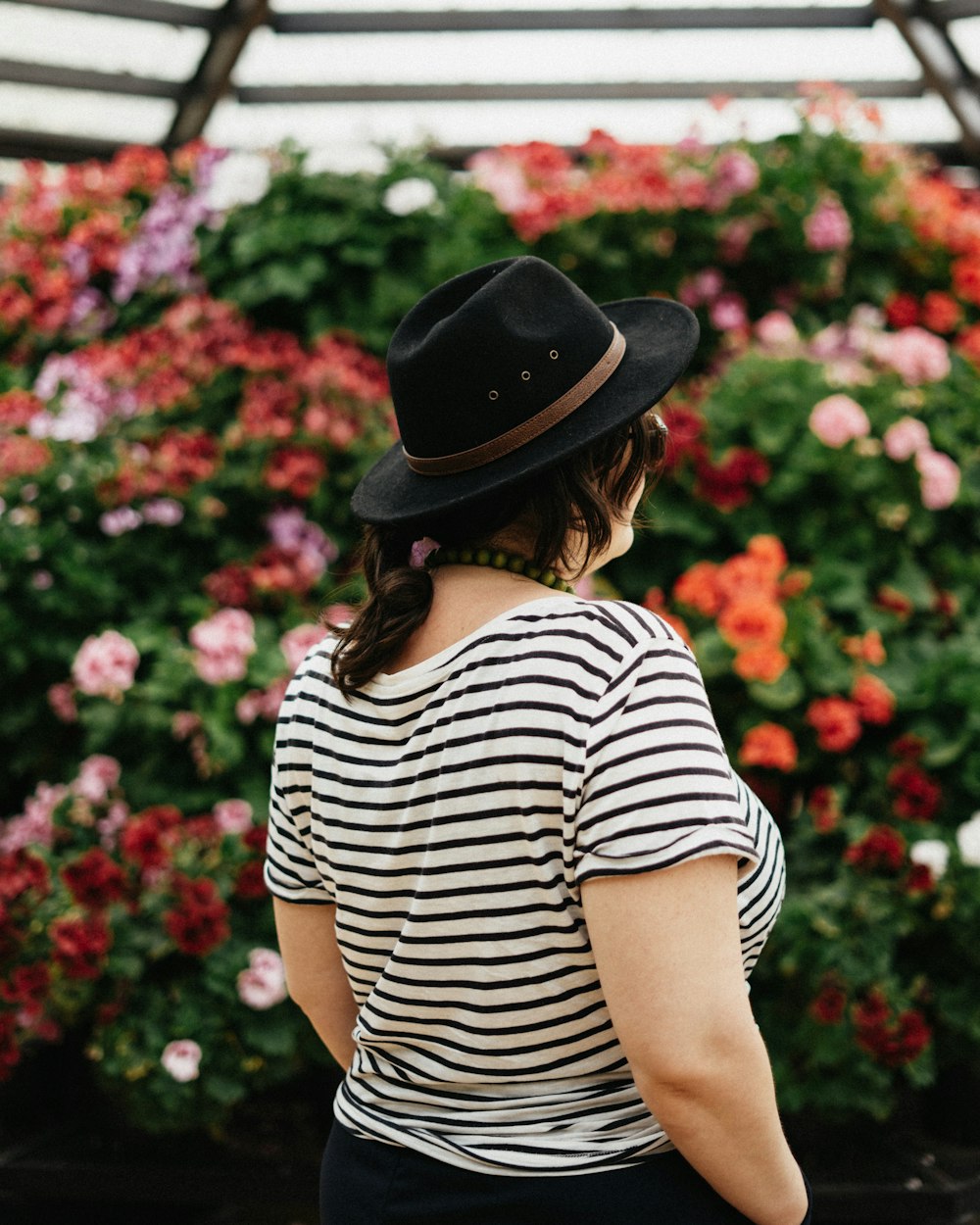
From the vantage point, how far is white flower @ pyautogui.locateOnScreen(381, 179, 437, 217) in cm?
340

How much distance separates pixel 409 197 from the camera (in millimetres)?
3398

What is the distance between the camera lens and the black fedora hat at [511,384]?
2.93 ft

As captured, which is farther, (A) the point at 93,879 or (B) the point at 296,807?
(A) the point at 93,879

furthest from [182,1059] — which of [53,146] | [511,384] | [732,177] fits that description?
[53,146]

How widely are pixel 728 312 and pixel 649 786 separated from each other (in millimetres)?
2915

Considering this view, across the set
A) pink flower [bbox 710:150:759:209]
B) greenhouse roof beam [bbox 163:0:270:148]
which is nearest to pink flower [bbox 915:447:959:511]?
pink flower [bbox 710:150:759:209]

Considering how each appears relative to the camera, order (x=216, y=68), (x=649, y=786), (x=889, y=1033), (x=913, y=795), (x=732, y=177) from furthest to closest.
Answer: (x=216, y=68), (x=732, y=177), (x=913, y=795), (x=889, y=1033), (x=649, y=786)

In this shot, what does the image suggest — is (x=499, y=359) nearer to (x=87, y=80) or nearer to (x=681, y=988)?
(x=681, y=988)

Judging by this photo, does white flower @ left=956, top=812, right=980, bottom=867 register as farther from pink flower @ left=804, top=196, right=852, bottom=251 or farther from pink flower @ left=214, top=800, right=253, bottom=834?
pink flower @ left=804, top=196, right=852, bottom=251

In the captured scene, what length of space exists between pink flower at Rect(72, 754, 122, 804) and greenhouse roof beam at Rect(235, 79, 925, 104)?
13.3ft

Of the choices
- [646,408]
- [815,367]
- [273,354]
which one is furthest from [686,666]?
[273,354]

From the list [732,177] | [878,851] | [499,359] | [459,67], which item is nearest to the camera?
[499,359]

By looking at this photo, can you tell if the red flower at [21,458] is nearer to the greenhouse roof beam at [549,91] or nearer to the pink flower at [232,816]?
the pink flower at [232,816]

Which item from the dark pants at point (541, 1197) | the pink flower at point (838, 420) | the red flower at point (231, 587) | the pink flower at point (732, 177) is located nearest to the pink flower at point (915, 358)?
the pink flower at point (838, 420)
